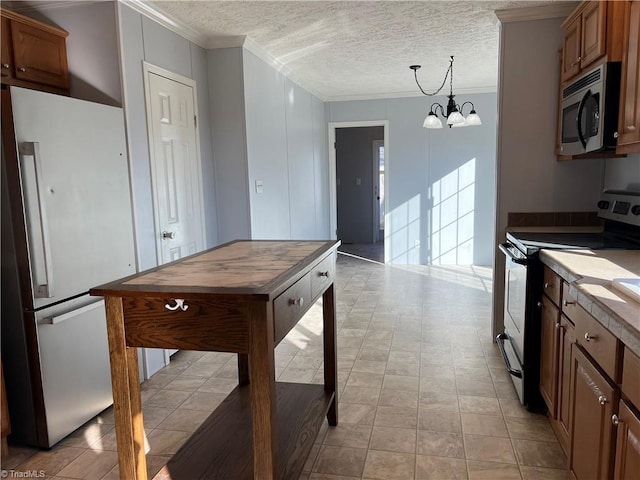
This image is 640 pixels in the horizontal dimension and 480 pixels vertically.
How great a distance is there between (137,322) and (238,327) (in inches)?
13.5

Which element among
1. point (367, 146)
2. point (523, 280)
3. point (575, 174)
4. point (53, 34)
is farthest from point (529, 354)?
point (367, 146)

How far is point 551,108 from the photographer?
10.5ft

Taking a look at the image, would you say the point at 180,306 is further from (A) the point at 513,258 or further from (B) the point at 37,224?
(A) the point at 513,258

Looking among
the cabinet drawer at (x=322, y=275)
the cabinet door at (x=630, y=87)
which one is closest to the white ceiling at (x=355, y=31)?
the cabinet door at (x=630, y=87)

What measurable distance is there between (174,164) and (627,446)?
3035 millimetres

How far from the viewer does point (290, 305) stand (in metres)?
1.62

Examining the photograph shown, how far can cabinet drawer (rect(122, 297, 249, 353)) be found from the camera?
55.4 inches

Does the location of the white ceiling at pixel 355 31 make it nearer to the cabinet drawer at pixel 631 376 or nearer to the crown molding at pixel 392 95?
the crown molding at pixel 392 95

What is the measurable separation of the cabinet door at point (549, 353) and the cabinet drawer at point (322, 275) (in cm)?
106

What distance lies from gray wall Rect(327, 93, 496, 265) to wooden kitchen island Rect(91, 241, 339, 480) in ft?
16.1

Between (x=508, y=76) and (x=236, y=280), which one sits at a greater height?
(x=508, y=76)

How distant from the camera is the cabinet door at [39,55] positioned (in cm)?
252

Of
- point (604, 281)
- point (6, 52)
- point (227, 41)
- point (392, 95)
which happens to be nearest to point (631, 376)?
point (604, 281)

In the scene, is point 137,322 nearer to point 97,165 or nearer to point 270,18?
point 97,165
